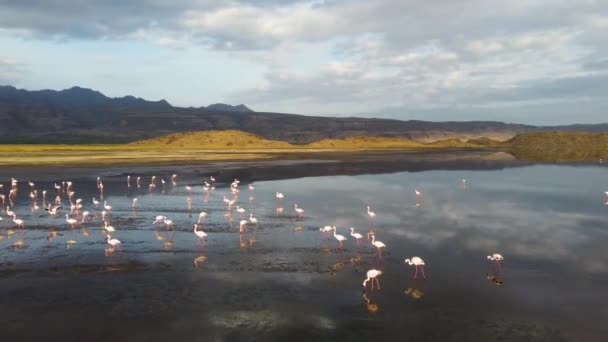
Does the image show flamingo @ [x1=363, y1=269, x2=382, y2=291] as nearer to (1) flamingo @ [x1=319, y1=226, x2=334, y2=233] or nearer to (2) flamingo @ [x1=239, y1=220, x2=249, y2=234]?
(1) flamingo @ [x1=319, y1=226, x2=334, y2=233]

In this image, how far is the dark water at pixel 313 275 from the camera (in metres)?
12.9

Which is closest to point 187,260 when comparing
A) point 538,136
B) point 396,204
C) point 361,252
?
point 361,252

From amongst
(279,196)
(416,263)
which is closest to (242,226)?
(279,196)

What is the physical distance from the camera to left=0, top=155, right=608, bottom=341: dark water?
42.2 feet

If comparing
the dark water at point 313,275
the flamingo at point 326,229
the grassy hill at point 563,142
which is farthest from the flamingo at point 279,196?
the grassy hill at point 563,142

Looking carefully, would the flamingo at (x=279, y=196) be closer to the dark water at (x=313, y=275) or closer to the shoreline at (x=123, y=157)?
the dark water at (x=313, y=275)

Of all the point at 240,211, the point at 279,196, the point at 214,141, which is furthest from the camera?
the point at 214,141

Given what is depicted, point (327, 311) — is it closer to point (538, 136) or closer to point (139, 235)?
point (139, 235)

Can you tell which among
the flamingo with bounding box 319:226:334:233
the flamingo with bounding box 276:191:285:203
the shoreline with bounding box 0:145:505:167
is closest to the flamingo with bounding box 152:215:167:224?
the flamingo with bounding box 319:226:334:233

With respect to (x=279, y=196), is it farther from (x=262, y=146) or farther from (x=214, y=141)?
(x=214, y=141)

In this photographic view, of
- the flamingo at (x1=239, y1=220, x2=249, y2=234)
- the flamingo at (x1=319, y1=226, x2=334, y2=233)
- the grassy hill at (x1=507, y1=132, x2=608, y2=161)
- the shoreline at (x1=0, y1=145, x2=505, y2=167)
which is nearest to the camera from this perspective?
the flamingo at (x1=319, y1=226, x2=334, y2=233)

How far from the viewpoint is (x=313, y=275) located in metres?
17.2

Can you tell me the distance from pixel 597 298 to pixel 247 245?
13713 mm

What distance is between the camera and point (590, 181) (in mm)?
44656
